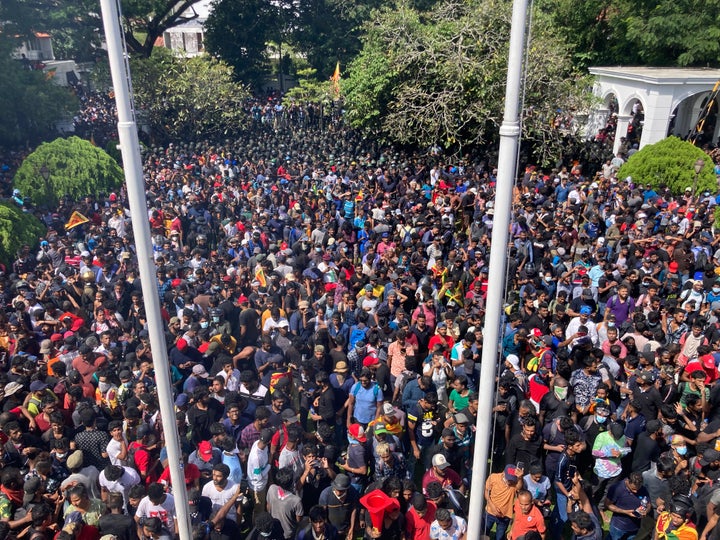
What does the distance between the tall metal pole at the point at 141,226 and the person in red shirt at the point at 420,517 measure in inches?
66.6

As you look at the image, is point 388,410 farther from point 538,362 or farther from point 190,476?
point 538,362

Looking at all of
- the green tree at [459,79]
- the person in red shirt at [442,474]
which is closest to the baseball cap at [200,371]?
the person in red shirt at [442,474]

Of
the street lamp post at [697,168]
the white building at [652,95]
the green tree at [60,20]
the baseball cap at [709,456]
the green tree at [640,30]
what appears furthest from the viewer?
the green tree at [640,30]

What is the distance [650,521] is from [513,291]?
197 inches

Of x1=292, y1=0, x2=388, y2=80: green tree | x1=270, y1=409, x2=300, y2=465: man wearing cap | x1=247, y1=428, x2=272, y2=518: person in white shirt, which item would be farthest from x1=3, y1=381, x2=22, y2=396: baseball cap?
x1=292, y1=0, x2=388, y2=80: green tree

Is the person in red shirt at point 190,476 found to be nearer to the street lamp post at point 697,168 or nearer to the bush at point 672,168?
the street lamp post at point 697,168

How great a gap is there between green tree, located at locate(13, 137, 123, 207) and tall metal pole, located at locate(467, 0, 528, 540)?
540 inches

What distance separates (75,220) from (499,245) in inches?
448

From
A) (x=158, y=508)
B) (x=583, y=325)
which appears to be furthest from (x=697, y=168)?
(x=158, y=508)

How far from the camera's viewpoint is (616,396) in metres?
6.50

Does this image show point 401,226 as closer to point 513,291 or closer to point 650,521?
point 513,291

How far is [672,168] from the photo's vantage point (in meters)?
14.9

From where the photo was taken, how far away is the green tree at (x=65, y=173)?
14.9 meters

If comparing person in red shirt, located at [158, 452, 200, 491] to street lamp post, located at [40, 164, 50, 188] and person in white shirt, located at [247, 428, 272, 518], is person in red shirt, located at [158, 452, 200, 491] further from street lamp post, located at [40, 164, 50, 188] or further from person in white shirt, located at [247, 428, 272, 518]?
street lamp post, located at [40, 164, 50, 188]
